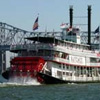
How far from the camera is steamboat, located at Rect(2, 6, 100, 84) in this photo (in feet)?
179

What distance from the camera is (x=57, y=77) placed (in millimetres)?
56094

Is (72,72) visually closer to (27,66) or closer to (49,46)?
(49,46)

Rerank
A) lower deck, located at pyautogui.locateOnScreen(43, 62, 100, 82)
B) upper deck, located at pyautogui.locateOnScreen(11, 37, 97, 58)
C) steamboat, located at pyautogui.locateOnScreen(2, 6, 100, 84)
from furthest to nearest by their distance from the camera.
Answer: lower deck, located at pyautogui.locateOnScreen(43, 62, 100, 82)
upper deck, located at pyautogui.locateOnScreen(11, 37, 97, 58)
steamboat, located at pyautogui.locateOnScreen(2, 6, 100, 84)

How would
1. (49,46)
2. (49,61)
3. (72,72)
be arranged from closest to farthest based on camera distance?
(49,46), (49,61), (72,72)

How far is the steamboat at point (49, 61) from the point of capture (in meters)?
Answer: 54.4

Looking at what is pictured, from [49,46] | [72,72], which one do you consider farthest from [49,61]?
[72,72]

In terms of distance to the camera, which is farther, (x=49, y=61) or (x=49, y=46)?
(x=49, y=61)


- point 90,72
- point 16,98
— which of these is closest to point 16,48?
point 90,72

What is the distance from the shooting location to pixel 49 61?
182ft

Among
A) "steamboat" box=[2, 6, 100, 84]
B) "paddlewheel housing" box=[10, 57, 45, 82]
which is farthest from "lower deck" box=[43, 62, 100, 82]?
"paddlewheel housing" box=[10, 57, 45, 82]

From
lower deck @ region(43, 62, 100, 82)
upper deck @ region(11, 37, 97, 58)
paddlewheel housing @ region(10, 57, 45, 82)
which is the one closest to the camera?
paddlewheel housing @ region(10, 57, 45, 82)

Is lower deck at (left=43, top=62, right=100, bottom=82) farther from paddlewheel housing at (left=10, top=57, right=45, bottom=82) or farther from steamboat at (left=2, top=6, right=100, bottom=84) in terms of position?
paddlewheel housing at (left=10, top=57, right=45, bottom=82)

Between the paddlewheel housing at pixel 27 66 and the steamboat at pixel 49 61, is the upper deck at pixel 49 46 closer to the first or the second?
the steamboat at pixel 49 61

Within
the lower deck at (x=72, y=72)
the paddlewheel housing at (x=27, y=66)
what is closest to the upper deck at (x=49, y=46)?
the paddlewheel housing at (x=27, y=66)
